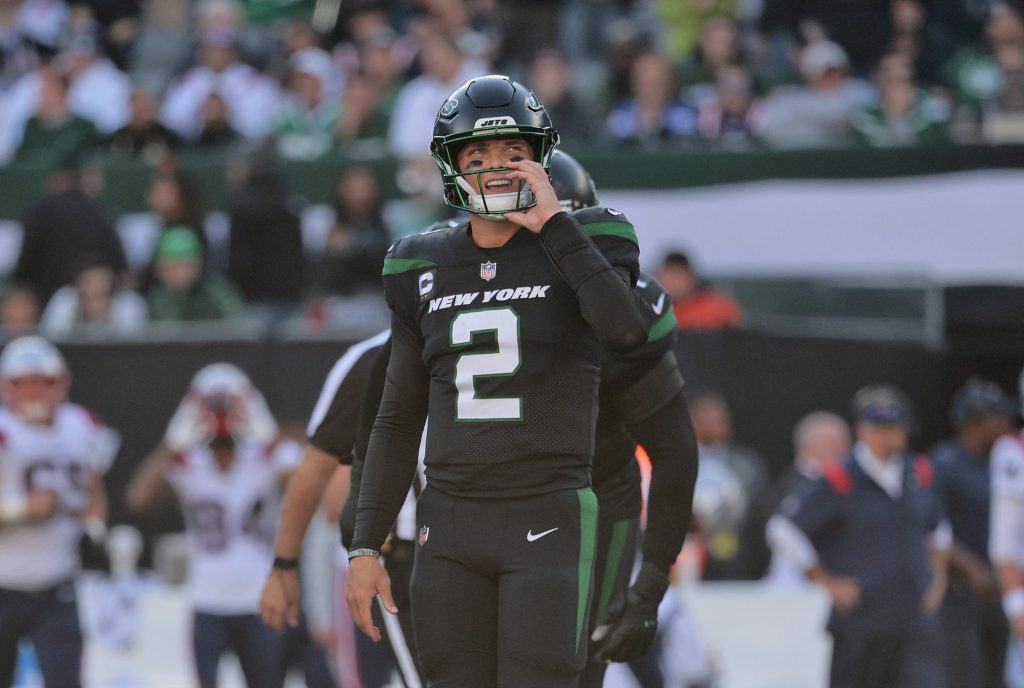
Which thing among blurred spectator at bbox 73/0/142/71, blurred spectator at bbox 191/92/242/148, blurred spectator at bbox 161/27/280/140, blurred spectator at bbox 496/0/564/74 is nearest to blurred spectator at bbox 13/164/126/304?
blurred spectator at bbox 191/92/242/148

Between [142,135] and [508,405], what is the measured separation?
9808mm

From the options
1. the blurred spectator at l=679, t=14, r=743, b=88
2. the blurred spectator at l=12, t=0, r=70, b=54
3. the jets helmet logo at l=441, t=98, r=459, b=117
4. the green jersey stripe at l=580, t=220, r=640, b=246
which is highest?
the blurred spectator at l=12, t=0, r=70, b=54

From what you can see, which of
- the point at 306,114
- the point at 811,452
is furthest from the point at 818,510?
the point at 306,114

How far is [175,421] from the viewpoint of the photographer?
38.1 ft

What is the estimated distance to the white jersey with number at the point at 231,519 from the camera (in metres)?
9.25

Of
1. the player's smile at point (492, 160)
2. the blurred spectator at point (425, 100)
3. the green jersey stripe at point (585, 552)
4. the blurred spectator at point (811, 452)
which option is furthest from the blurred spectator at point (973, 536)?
the player's smile at point (492, 160)

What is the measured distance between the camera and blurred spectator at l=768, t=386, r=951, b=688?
9.05m

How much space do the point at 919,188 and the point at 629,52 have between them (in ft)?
8.91

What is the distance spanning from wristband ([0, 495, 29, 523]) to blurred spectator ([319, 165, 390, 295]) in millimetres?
3855

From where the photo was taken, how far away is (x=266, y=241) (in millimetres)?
12602

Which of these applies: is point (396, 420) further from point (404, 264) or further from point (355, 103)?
point (355, 103)

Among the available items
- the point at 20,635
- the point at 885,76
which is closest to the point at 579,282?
the point at 20,635

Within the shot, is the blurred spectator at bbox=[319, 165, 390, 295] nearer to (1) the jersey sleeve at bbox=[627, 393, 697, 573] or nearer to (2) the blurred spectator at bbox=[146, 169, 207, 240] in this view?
(2) the blurred spectator at bbox=[146, 169, 207, 240]

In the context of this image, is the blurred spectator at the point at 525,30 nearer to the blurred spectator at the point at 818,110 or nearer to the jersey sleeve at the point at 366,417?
the blurred spectator at the point at 818,110
